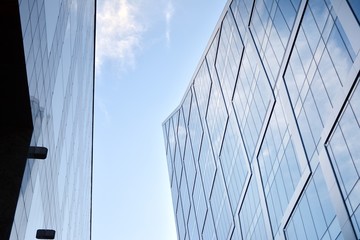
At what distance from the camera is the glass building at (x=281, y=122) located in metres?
22.8

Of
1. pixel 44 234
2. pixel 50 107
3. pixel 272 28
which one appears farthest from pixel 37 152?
pixel 272 28

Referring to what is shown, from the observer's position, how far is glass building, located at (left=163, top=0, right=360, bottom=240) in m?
22.8

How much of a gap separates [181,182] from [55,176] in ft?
162

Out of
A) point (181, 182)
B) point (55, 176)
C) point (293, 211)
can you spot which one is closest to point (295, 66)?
point (293, 211)

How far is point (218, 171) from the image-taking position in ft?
174

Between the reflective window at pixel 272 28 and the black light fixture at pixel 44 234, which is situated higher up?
the reflective window at pixel 272 28

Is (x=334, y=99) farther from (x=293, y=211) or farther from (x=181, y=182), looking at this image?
(x=181, y=182)

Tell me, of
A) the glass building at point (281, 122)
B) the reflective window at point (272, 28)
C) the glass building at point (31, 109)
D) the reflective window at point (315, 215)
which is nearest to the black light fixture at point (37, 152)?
the glass building at point (31, 109)

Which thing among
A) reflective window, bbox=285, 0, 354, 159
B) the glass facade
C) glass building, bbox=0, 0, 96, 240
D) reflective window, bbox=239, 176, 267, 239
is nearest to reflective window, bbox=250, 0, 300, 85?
reflective window, bbox=285, 0, 354, 159

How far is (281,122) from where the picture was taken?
1278 inches

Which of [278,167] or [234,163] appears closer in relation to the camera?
[278,167]

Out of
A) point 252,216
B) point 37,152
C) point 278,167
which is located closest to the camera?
point 37,152

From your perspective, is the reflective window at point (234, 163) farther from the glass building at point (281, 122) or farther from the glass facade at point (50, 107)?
the glass facade at point (50, 107)

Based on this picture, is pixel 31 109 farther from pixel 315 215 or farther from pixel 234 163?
pixel 234 163
